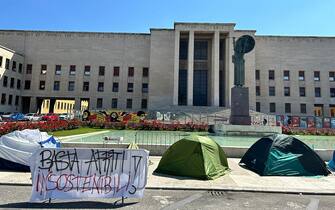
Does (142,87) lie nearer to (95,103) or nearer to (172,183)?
(95,103)

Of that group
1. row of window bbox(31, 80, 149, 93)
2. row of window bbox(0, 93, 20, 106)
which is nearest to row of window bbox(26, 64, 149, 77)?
row of window bbox(31, 80, 149, 93)

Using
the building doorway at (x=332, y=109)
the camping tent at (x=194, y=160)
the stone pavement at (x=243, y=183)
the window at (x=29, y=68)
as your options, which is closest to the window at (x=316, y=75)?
the building doorway at (x=332, y=109)

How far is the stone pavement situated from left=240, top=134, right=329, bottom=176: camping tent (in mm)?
372

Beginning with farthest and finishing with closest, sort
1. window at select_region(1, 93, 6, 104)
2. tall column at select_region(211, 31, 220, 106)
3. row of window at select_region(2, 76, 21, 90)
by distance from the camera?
tall column at select_region(211, 31, 220, 106)
window at select_region(1, 93, 6, 104)
row of window at select_region(2, 76, 21, 90)

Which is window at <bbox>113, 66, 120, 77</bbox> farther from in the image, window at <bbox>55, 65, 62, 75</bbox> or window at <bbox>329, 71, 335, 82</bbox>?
window at <bbox>329, 71, 335, 82</bbox>

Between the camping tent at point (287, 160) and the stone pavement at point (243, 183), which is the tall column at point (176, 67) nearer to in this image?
the camping tent at point (287, 160)

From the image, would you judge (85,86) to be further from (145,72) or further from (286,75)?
(286,75)

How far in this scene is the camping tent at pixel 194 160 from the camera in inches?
345

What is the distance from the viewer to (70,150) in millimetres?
6066

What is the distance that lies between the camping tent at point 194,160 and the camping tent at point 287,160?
172cm

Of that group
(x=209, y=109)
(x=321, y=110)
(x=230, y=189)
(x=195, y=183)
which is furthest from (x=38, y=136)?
(x=321, y=110)

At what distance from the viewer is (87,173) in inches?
238

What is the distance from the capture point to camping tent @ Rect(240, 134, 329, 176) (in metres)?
9.52

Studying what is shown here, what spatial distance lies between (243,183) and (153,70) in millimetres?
48162
